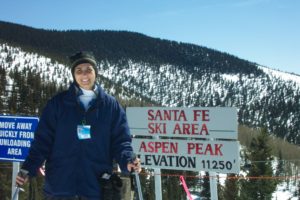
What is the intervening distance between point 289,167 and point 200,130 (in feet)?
360

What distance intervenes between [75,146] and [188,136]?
4.77 m

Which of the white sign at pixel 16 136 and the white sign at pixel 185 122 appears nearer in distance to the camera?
the white sign at pixel 16 136

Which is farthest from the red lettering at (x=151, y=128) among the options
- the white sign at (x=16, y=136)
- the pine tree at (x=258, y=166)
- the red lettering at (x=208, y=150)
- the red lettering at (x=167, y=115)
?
the pine tree at (x=258, y=166)

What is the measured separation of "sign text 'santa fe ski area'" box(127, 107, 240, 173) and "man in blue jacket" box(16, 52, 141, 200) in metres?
4.30

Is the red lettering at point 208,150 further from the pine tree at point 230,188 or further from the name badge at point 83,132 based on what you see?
the pine tree at point 230,188

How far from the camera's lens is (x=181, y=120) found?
8.01m

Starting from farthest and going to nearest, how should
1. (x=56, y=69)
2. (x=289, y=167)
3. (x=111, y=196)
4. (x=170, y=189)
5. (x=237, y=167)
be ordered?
(x=56, y=69)
(x=289, y=167)
(x=170, y=189)
(x=237, y=167)
(x=111, y=196)

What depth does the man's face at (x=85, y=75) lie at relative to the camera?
342 cm

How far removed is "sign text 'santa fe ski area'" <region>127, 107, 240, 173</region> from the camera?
24.5 feet

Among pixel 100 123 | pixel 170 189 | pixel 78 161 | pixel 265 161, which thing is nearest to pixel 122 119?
pixel 100 123

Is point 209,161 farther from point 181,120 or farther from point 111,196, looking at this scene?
point 111,196

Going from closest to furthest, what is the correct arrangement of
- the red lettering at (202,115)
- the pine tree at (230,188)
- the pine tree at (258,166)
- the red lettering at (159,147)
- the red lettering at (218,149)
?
the red lettering at (218,149) < the red lettering at (202,115) < the red lettering at (159,147) < the pine tree at (258,166) < the pine tree at (230,188)

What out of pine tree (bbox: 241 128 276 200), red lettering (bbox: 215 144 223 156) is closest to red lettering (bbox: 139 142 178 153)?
red lettering (bbox: 215 144 223 156)

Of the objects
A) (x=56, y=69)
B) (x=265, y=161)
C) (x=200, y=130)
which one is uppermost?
(x=56, y=69)
